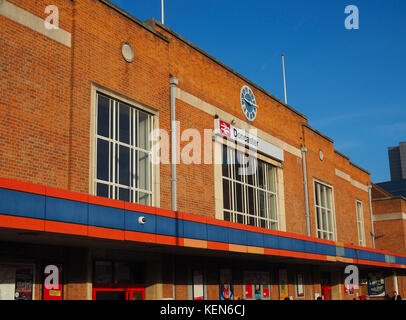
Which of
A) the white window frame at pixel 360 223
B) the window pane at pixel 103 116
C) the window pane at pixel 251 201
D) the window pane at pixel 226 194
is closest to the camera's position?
the window pane at pixel 103 116

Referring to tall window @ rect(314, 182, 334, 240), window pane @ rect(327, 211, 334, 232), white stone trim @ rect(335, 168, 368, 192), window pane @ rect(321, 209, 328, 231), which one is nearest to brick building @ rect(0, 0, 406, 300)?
tall window @ rect(314, 182, 334, 240)

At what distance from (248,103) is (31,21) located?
13.3m

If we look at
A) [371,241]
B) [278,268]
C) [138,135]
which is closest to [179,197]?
[138,135]

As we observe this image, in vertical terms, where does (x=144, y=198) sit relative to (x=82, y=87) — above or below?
below

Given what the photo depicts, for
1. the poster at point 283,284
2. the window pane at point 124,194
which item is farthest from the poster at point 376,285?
the window pane at point 124,194

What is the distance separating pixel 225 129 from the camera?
22828 mm

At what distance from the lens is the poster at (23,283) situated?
13303mm

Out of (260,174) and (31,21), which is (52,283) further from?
(260,174)

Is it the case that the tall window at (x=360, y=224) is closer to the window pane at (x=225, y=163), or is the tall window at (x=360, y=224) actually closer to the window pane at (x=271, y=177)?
the window pane at (x=271, y=177)

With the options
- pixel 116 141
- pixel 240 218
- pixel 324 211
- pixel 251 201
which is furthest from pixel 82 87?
pixel 324 211

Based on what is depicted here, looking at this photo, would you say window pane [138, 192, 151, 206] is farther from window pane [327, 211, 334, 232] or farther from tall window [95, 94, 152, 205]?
window pane [327, 211, 334, 232]

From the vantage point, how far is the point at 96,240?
1390cm

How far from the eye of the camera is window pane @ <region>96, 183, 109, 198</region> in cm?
1599

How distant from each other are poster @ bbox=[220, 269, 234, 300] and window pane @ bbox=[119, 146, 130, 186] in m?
6.69
